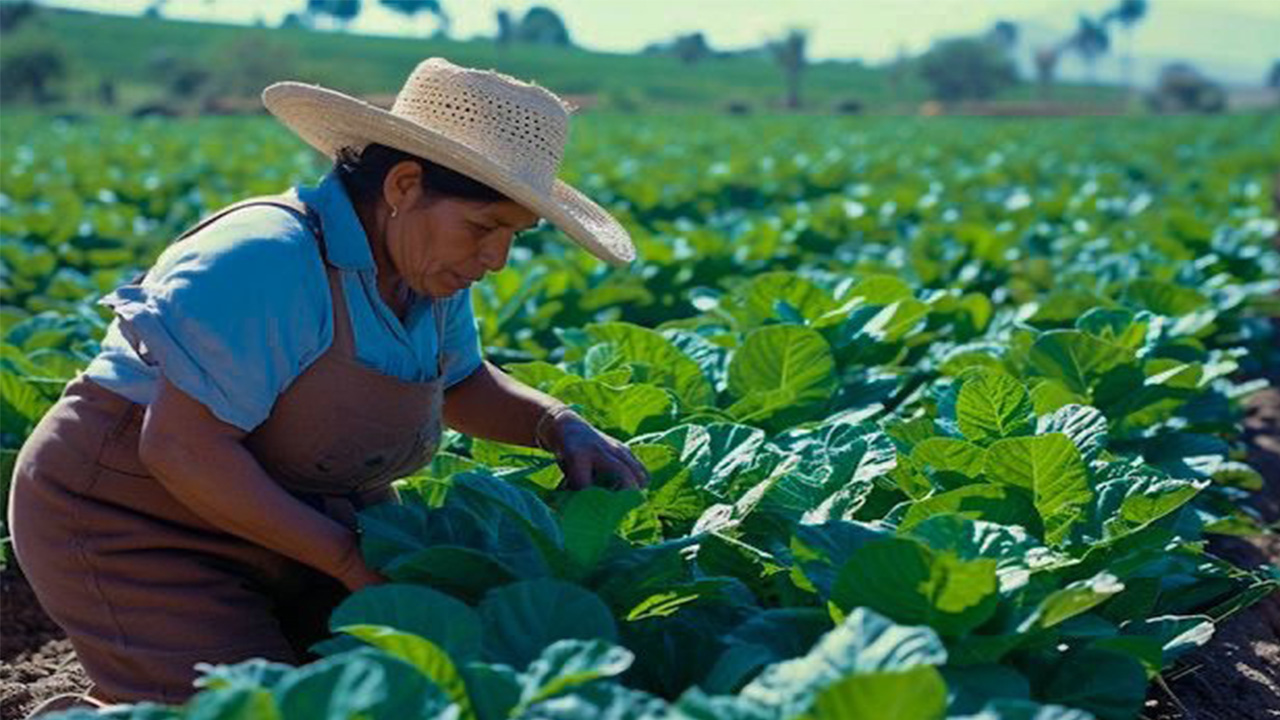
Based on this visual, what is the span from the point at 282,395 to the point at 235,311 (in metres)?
0.24

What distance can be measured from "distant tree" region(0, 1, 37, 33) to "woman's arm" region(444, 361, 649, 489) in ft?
218

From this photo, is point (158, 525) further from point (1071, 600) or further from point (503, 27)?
point (503, 27)

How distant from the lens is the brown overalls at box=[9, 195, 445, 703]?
8.55 feet

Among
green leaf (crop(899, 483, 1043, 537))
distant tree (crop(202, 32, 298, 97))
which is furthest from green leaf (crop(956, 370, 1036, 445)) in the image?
distant tree (crop(202, 32, 298, 97))

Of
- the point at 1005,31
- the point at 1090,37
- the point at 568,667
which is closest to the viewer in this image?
the point at 568,667

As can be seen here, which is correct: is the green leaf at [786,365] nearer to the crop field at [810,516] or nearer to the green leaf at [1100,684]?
the crop field at [810,516]

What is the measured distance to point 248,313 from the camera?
2338 millimetres

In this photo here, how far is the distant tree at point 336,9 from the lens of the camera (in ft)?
418

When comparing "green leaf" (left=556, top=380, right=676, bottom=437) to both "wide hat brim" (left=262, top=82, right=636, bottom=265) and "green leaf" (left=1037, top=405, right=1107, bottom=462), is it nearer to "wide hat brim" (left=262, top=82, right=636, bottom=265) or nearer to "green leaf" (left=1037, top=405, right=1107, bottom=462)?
"wide hat brim" (left=262, top=82, right=636, bottom=265)

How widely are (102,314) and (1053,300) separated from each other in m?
2.86

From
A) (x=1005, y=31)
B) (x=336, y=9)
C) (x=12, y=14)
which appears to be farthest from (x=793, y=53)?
(x=1005, y=31)

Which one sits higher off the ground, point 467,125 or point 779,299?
point 467,125

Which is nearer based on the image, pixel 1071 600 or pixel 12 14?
pixel 1071 600

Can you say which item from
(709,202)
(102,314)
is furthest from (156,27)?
(102,314)
